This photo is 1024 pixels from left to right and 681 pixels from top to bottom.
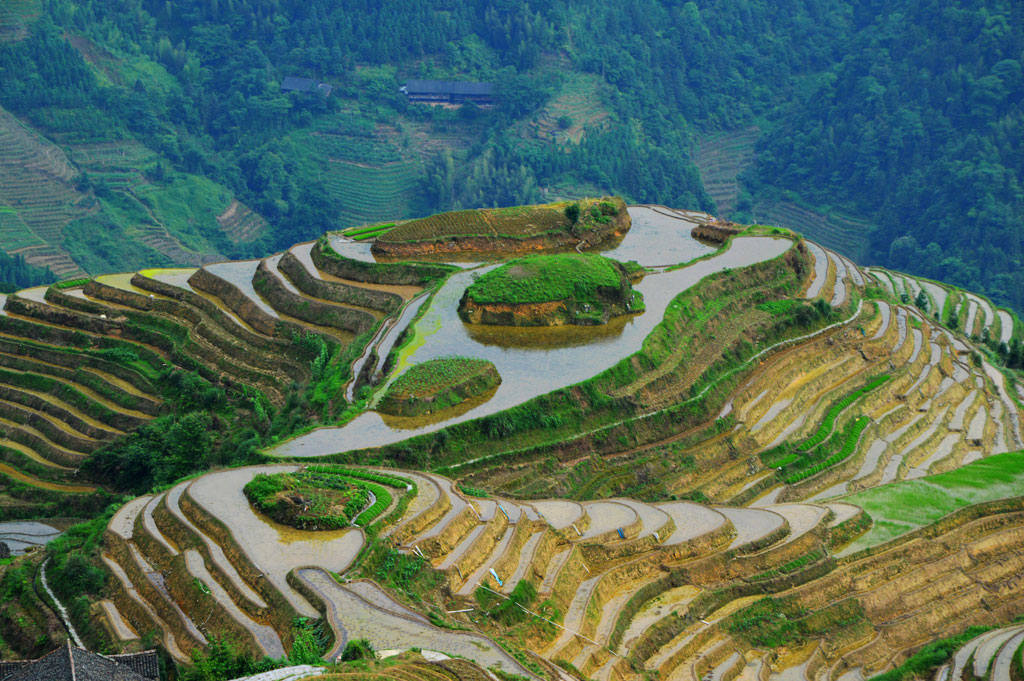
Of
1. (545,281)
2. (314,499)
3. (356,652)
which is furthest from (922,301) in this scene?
(356,652)

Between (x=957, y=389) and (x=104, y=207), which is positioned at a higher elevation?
(x=957, y=389)

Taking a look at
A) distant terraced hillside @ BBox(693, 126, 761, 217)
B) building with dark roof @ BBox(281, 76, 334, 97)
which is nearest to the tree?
distant terraced hillside @ BBox(693, 126, 761, 217)

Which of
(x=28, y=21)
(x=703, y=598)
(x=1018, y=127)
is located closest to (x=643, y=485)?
(x=703, y=598)

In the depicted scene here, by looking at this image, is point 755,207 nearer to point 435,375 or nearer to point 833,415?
point 833,415

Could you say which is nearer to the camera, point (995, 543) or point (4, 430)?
point (995, 543)

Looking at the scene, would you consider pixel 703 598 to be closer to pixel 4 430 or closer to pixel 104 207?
pixel 4 430

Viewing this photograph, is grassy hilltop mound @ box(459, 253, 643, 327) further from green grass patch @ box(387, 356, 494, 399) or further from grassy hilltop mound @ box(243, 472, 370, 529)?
grassy hilltop mound @ box(243, 472, 370, 529)

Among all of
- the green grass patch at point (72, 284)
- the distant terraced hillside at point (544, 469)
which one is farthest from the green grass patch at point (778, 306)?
the green grass patch at point (72, 284)
